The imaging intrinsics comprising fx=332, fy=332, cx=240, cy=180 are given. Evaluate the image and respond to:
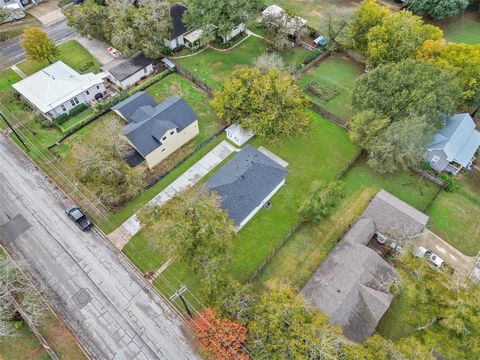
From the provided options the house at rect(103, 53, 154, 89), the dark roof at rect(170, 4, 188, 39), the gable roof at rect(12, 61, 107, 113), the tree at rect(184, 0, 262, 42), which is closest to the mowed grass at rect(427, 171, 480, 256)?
the tree at rect(184, 0, 262, 42)

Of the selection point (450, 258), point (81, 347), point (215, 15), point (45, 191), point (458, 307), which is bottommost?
point (81, 347)

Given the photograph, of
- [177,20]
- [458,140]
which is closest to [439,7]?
[458,140]

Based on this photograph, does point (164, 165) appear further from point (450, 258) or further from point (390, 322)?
point (450, 258)

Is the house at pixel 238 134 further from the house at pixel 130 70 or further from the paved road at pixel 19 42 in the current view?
the paved road at pixel 19 42

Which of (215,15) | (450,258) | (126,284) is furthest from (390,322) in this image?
(215,15)

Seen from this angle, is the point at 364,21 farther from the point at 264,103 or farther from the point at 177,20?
the point at 177,20

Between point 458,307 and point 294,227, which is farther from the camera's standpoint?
point 294,227
